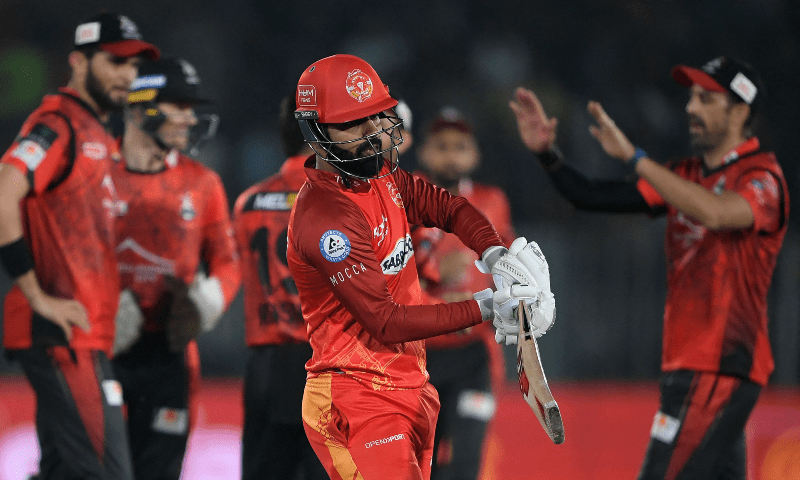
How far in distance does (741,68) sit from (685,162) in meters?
0.51

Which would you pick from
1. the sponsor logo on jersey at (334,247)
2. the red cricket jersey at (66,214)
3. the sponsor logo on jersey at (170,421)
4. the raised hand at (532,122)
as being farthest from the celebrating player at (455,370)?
the sponsor logo on jersey at (334,247)

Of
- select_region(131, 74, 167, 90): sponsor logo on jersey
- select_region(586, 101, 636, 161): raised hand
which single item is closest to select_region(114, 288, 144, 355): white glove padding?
select_region(131, 74, 167, 90): sponsor logo on jersey

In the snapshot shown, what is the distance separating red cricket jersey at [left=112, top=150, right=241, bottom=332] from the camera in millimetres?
4699

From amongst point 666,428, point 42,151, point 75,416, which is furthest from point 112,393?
point 666,428

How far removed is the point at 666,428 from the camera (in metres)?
3.87

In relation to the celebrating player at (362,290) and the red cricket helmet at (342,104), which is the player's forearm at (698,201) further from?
the red cricket helmet at (342,104)

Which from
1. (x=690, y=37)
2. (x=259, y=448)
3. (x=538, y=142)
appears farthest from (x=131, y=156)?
(x=690, y=37)

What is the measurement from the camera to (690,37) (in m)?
10.7

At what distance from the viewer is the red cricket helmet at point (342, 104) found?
110 inches

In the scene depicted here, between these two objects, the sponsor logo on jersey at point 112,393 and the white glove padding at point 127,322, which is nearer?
the sponsor logo on jersey at point 112,393

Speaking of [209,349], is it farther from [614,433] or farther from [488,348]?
[488,348]

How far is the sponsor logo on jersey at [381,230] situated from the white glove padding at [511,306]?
1.37 ft

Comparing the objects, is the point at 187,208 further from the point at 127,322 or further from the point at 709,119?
the point at 709,119

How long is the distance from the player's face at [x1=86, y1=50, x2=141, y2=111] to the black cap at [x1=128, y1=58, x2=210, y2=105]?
12.6 inches
